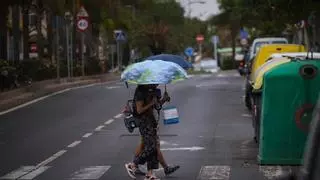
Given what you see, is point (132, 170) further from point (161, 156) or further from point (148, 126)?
point (148, 126)

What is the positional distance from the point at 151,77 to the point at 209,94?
61.4 ft

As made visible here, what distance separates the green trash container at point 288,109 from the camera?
9.28 meters

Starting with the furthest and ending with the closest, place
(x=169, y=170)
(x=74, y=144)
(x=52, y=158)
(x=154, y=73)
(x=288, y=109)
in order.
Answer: (x=74, y=144)
(x=52, y=158)
(x=169, y=170)
(x=154, y=73)
(x=288, y=109)

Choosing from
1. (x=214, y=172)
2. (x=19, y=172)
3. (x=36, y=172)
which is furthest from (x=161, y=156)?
(x=19, y=172)

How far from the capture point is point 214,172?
452 inches

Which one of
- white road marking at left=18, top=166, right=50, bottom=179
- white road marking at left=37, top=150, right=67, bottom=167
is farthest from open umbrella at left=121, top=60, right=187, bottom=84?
white road marking at left=37, top=150, right=67, bottom=167

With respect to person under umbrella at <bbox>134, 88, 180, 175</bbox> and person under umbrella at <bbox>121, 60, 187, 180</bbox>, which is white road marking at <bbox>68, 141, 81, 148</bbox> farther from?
person under umbrella at <bbox>121, 60, 187, 180</bbox>

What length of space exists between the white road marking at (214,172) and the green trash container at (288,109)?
1.46 meters

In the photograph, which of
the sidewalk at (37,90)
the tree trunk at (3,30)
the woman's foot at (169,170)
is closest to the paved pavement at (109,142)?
the woman's foot at (169,170)

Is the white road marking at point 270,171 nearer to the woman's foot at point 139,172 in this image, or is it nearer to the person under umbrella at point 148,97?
the person under umbrella at point 148,97

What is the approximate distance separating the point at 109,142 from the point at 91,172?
12.6 feet

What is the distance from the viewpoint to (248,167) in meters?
12.0

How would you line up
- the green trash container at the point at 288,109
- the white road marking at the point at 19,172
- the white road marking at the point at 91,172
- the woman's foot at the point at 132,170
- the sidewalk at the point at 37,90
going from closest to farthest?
the green trash container at the point at 288,109, the woman's foot at the point at 132,170, the white road marking at the point at 91,172, the white road marking at the point at 19,172, the sidewalk at the point at 37,90

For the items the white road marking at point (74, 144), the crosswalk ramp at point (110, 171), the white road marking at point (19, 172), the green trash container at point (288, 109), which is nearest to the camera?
the green trash container at point (288, 109)
